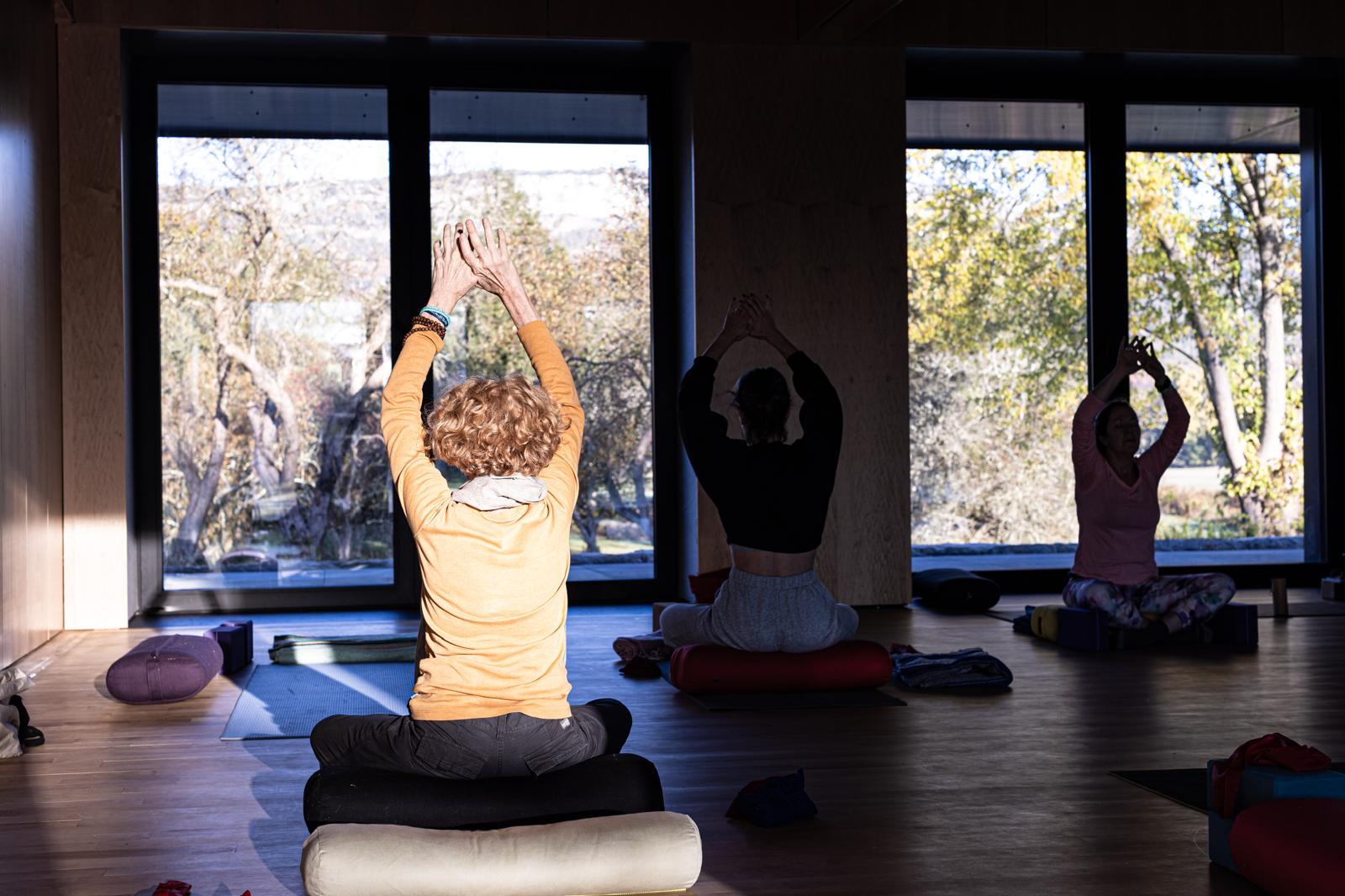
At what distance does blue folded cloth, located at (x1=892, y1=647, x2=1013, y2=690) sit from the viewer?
4301 millimetres

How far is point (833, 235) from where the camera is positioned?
6367 mm

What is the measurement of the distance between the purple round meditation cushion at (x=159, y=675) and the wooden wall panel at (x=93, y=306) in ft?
6.00

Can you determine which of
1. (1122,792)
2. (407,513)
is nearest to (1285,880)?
(1122,792)

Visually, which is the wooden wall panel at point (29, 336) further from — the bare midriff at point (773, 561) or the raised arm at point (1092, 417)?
the raised arm at point (1092, 417)

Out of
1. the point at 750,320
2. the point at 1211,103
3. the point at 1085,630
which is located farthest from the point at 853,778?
the point at 1211,103

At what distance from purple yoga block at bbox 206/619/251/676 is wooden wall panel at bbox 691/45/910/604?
224 cm

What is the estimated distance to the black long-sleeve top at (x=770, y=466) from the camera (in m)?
4.06

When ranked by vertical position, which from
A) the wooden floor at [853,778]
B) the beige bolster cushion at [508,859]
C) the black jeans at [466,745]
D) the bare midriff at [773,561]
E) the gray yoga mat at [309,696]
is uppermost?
the bare midriff at [773,561]

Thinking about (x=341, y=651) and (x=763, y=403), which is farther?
(x=341, y=651)

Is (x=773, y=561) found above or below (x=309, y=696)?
above

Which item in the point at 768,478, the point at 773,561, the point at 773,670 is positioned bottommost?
the point at 773,670

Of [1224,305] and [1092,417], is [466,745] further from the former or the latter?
[1224,305]

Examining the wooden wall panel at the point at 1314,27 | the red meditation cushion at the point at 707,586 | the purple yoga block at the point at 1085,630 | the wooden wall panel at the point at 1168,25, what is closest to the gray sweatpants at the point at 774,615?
the red meditation cushion at the point at 707,586

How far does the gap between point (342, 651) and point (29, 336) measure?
1.84 m
